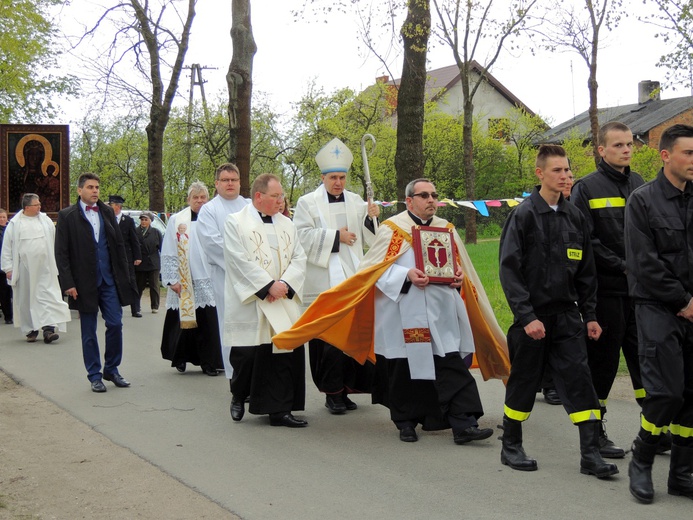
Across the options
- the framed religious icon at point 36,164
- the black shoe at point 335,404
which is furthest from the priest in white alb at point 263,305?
the framed religious icon at point 36,164

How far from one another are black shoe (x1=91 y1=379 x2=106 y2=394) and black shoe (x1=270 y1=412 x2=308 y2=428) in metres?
2.39

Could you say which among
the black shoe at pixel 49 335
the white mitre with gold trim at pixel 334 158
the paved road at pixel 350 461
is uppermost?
the white mitre with gold trim at pixel 334 158

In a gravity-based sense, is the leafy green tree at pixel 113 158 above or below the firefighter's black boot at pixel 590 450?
above

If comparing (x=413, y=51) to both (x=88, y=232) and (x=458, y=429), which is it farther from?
(x=458, y=429)

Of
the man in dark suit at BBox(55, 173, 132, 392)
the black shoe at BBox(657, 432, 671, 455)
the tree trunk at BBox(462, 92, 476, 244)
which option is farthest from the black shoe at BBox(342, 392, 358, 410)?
the tree trunk at BBox(462, 92, 476, 244)

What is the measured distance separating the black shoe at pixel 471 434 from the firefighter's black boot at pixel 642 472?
1.50 meters

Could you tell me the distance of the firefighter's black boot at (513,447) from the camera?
6.17 metres

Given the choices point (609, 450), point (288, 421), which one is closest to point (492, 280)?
point (288, 421)

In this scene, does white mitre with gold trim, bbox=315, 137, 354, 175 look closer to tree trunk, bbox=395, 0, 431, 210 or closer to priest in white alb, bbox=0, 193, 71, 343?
tree trunk, bbox=395, 0, 431, 210

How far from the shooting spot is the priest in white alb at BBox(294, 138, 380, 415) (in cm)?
848

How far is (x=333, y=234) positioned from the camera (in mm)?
8617

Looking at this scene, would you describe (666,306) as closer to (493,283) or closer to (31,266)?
(31,266)

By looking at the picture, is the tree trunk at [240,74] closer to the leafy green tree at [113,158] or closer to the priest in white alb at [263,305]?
the priest in white alb at [263,305]

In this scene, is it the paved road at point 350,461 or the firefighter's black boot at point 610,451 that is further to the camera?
the firefighter's black boot at point 610,451
